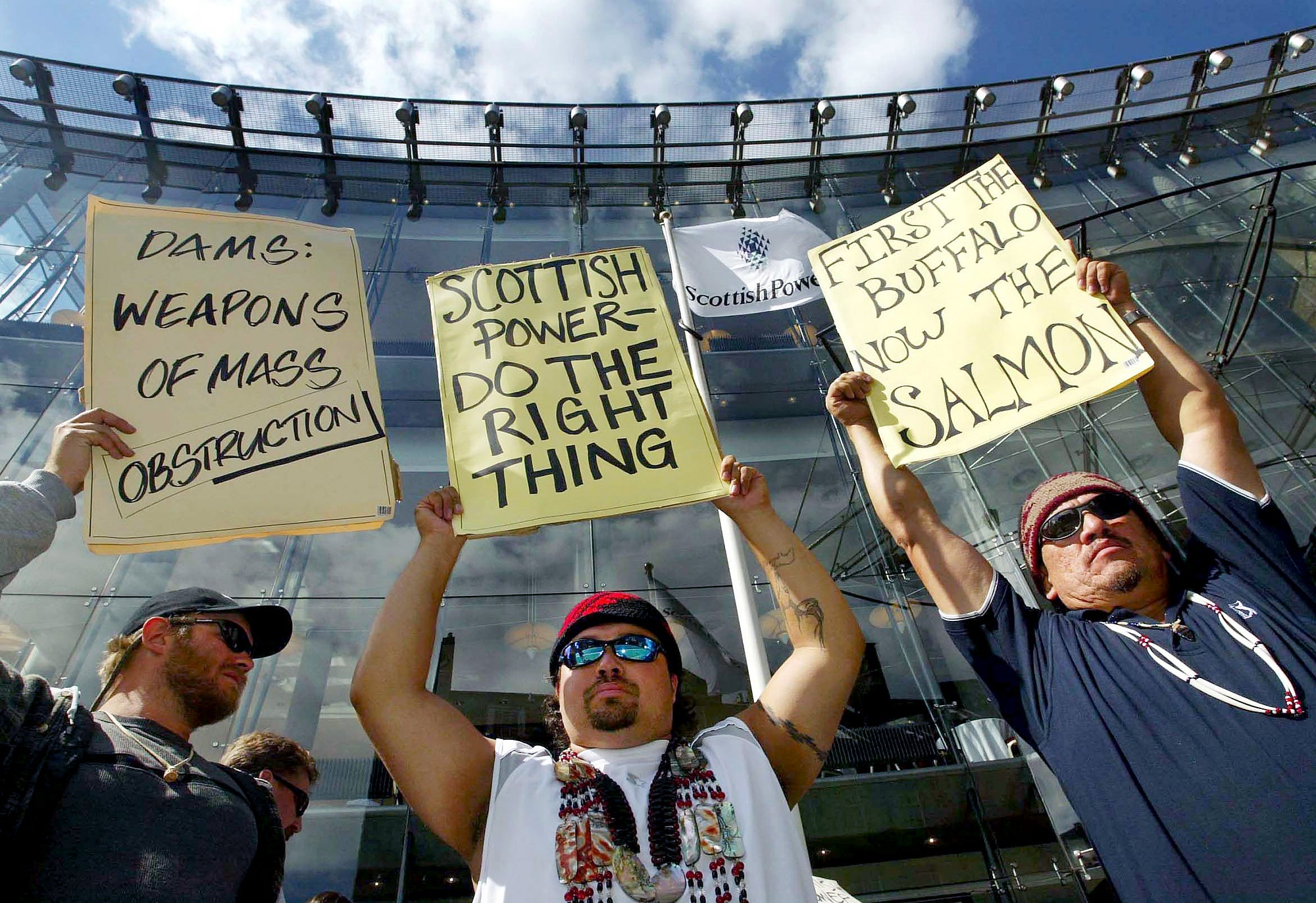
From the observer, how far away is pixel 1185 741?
5.56 feet

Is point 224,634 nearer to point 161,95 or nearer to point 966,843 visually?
point 966,843

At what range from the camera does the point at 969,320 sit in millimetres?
2801

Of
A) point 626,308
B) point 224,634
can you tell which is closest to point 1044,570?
point 626,308

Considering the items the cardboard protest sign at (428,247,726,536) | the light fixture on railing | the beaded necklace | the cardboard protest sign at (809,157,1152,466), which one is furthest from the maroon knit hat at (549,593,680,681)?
the light fixture on railing

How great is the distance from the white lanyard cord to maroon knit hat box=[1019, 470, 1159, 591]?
387mm

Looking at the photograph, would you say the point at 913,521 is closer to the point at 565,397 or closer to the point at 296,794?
the point at 565,397

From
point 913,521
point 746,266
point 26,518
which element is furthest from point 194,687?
point 746,266

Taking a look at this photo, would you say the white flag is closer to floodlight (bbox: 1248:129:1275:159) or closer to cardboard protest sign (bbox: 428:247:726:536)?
cardboard protest sign (bbox: 428:247:726:536)

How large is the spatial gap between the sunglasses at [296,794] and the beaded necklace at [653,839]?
5.52 feet

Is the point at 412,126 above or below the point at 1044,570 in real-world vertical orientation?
above

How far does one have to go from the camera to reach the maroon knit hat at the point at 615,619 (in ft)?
6.89

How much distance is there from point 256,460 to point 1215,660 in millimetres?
2911

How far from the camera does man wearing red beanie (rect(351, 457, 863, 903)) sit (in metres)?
Result: 1.61

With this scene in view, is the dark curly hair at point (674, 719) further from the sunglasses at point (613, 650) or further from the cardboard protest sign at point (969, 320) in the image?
the cardboard protest sign at point (969, 320)
